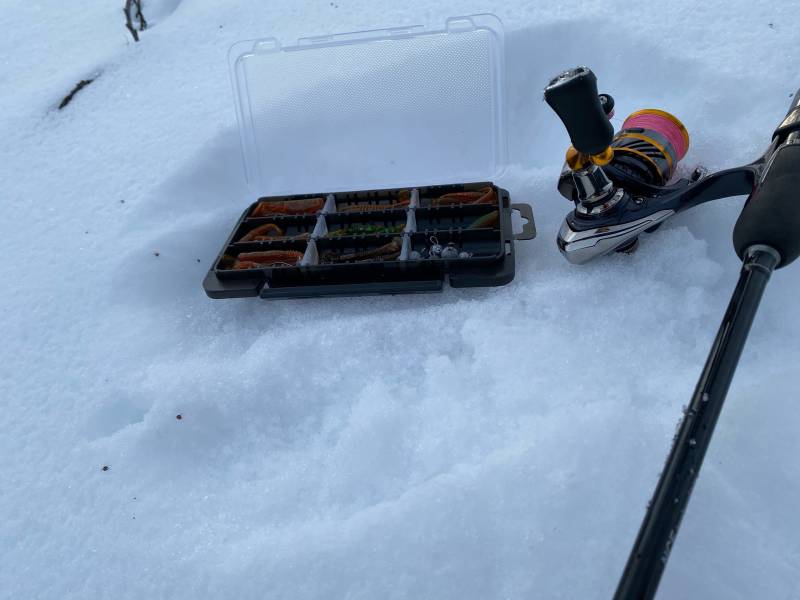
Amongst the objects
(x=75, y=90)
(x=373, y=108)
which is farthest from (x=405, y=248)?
(x=75, y=90)

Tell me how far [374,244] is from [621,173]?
1.93ft

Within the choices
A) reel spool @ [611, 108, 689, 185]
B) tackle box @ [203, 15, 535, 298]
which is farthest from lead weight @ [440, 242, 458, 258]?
reel spool @ [611, 108, 689, 185]

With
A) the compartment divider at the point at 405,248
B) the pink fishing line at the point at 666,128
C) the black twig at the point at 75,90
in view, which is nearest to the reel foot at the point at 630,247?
the pink fishing line at the point at 666,128

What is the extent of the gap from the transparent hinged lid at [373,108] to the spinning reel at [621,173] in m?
0.42

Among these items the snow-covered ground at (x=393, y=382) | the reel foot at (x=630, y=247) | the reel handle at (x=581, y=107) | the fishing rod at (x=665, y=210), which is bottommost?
the snow-covered ground at (x=393, y=382)

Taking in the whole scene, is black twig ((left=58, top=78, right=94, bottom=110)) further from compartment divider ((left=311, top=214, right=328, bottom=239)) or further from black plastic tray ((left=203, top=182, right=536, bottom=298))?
compartment divider ((left=311, top=214, right=328, bottom=239))

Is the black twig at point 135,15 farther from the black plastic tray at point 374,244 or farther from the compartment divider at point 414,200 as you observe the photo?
the compartment divider at point 414,200

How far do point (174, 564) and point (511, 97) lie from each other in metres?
1.45

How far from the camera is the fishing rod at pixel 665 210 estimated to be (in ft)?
2.18

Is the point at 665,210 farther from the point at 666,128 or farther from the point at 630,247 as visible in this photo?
the point at 666,128

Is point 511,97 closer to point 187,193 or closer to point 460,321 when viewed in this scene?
point 460,321

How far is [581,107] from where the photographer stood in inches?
39.3

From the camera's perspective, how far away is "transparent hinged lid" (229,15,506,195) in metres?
1.58

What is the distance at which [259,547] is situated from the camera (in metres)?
0.94
